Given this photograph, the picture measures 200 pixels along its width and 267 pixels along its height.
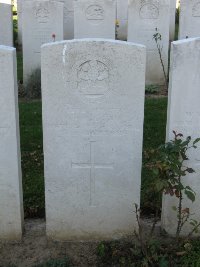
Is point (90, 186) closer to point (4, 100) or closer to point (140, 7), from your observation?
point (4, 100)

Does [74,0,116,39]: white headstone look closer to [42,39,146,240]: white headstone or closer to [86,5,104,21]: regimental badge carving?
[86,5,104,21]: regimental badge carving

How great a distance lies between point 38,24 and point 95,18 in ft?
3.66

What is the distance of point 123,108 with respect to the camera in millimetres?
3828

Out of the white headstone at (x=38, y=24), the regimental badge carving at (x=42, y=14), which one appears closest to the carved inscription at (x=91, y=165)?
the white headstone at (x=38, y=24)

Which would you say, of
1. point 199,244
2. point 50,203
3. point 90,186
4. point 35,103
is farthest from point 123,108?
point 35,103

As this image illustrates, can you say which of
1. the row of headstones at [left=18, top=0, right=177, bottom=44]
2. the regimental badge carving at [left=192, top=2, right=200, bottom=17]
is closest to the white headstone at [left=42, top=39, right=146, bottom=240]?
the regimental badge carving at [left=192, top=2, right=200, bottom=17]

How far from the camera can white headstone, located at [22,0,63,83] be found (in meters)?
8.90

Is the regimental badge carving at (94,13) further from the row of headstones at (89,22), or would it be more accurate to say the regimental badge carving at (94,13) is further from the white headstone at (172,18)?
the white headstone at (172,18)

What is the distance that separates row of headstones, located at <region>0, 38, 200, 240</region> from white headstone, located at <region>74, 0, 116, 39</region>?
5684mm

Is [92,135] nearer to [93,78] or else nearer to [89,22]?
[93,78]

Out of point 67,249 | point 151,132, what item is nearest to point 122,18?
point 151,132

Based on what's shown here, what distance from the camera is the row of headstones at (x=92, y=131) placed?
12.2 ft

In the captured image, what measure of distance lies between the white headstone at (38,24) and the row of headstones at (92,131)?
5.34m

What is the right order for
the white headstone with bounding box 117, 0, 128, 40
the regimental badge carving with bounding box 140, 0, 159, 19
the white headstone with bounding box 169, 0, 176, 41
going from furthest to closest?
the white headstone with bounding box 117, 0, 128, 40 < the white headstone with bounding box 169, 0, 176, 41 < the regimental badge carving with bounding box 140, 0, 159, 19
